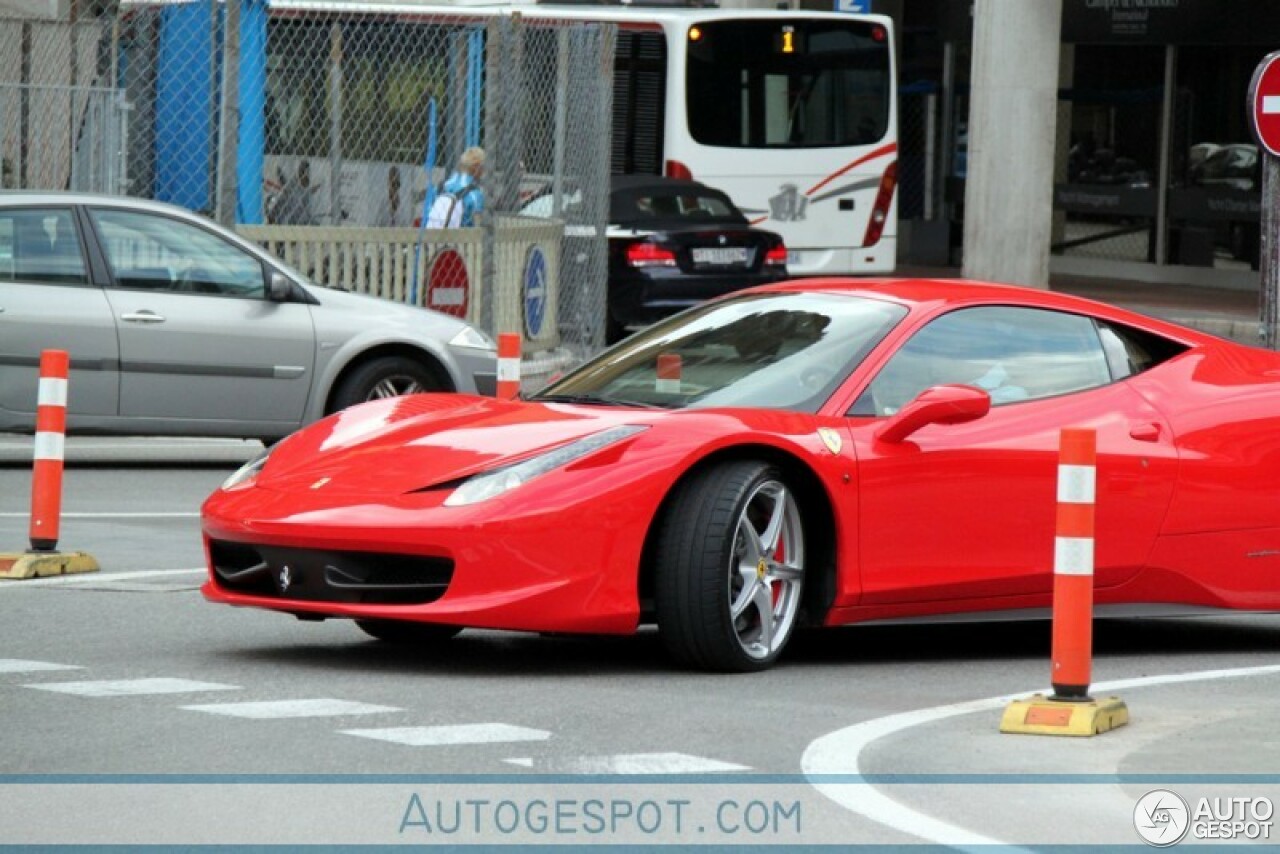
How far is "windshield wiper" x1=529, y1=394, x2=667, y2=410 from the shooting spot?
862 centimetres

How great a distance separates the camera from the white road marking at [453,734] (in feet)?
22.4

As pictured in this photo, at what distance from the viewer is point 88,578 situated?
10242mm

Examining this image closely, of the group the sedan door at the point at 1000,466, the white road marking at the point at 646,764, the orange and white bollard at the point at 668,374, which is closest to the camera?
the white road marking at the point at 646,764

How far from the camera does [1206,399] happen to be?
30.1 ft

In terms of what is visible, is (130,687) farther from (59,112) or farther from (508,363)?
(59,112)

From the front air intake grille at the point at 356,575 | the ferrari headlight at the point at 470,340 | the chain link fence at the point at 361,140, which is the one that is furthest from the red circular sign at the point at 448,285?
the front air intake grille at the point at 356,575

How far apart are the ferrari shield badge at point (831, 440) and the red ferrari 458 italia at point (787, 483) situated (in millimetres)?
11

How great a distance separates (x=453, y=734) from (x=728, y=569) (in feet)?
4.34

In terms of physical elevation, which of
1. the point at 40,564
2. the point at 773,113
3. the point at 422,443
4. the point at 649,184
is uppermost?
the point at 773,113

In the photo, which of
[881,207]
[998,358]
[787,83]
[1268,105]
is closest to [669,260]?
[787,83]

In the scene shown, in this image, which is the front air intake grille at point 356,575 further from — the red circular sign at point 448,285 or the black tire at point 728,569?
the red circular sign at point 448,285

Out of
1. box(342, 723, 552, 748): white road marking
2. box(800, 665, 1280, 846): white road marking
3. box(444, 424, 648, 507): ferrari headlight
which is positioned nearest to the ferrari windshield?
box(444, 424, 648, 507): ferrari headlight

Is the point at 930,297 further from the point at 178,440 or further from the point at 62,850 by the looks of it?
the point at 178,440

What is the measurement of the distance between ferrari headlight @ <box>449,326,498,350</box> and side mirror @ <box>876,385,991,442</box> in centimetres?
672
